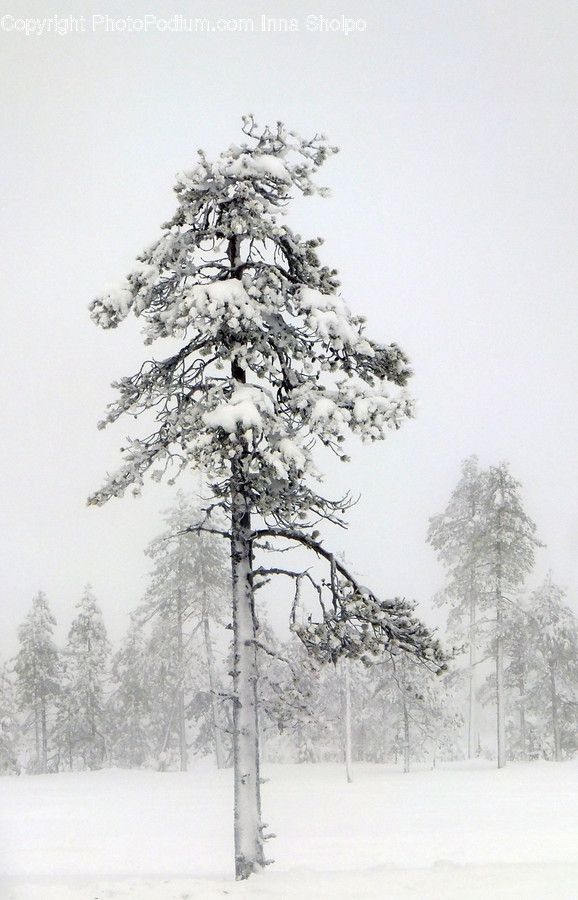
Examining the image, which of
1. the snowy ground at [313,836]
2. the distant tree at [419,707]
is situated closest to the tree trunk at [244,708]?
the snowy ground at [313,836]

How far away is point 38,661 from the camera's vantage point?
44.9 metres

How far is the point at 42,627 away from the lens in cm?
4531

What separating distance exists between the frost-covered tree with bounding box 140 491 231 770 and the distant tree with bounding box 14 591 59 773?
890 centimetres

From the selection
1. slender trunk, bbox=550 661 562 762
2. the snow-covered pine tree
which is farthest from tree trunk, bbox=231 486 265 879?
slender trunk, bbox=550 661 562 762

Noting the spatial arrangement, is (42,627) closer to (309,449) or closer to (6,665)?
(6,665)

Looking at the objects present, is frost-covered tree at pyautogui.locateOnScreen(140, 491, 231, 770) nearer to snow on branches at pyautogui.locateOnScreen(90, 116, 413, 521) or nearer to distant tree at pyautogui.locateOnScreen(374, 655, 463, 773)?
distant tree at pyautogui.locateOnScreen(374, 655, 463, 773)

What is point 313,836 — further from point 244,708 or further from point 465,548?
point 465,548

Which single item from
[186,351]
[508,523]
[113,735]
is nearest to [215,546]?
[508,523]

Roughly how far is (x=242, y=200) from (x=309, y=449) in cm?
359

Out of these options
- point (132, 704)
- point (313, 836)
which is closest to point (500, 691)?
point (313, 836)

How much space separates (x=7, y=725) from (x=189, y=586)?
17438mm

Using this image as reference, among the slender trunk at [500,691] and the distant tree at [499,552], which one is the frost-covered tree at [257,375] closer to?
the distant tree at [499,552]

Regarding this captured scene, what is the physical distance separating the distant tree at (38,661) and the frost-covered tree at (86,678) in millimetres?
962

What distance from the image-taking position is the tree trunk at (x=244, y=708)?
11.2 m
